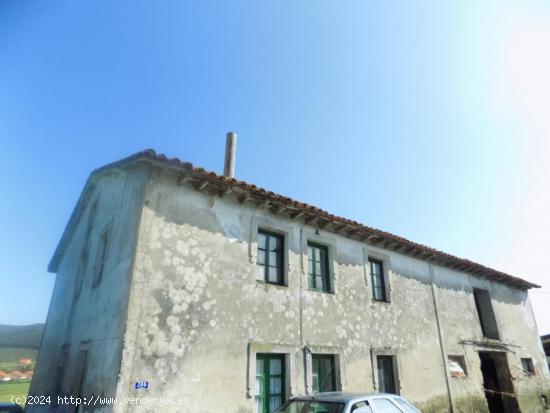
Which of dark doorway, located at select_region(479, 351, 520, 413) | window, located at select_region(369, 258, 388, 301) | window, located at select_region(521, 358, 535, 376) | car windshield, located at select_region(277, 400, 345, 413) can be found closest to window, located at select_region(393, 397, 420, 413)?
car windshield, located at select_region(277, 400, 345, 413)

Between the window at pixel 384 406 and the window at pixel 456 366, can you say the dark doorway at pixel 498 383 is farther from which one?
the window at pixel 384 406

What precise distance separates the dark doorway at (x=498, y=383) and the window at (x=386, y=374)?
602 cm

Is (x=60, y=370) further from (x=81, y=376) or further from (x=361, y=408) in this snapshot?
(x=361, y=408)

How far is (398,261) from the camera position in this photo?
12234 mm

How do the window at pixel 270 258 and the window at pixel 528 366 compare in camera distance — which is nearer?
the window at pixel 270 258

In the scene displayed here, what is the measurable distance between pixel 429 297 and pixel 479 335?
3659 mm

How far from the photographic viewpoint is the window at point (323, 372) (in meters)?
8.62

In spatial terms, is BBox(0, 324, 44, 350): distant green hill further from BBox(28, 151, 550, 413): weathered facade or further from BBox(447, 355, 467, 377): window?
BBox(447, 355, 467, 377): window

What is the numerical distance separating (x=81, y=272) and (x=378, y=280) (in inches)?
368

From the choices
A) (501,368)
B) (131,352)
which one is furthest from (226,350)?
(501,368)

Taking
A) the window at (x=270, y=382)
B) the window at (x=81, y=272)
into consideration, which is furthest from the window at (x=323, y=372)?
the window at (x=81, y=272)

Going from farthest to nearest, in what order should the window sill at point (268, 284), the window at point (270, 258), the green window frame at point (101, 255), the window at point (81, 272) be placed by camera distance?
the window at point (81, 272) < the window at point (270, 258) < the green window frame at point (101, 255) < the window sill at point (268, 284)

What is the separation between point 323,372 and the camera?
884 cm

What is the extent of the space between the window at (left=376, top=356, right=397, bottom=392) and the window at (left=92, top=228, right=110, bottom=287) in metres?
8.03
